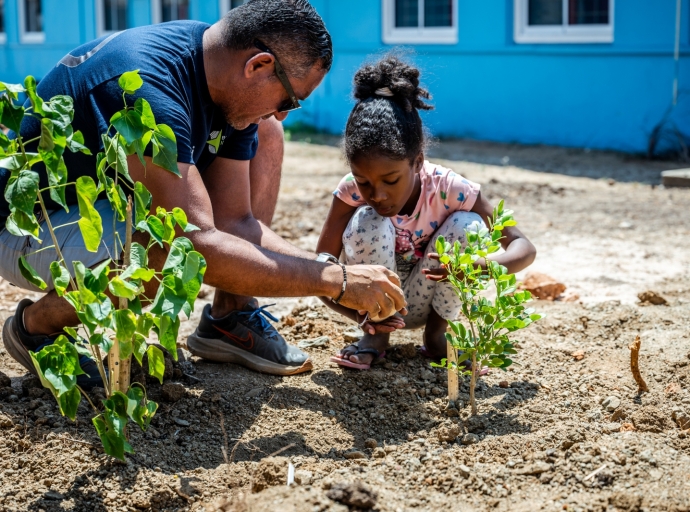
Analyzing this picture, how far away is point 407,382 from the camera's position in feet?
10.3

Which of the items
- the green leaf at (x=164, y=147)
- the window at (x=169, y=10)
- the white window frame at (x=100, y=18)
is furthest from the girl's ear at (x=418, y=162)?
the white window frame at (x=100, y=18)

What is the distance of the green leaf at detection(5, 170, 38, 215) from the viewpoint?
6.47ft

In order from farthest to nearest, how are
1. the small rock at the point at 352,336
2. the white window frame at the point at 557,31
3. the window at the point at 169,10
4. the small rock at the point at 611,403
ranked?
1. the window at the point at 169,10
2. the white window frame at the point at 557,31
3. the small rock at the point at 352,336
4. the small rock at the point at 611,403

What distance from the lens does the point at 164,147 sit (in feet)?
7.07

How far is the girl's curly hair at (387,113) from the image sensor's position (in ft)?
10.1

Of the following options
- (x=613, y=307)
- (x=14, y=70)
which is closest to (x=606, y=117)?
(x=613, y=307)

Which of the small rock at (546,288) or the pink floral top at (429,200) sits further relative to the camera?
the small rock at (546,288)

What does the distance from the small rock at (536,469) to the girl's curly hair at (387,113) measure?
123cm

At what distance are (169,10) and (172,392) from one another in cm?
1322

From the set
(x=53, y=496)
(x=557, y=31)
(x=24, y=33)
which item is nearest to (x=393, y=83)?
(x=53, y=496)

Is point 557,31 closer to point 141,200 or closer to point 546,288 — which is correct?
point 546,288


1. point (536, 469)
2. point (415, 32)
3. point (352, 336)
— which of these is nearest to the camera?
point (536, 469)

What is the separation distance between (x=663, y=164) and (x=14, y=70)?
14.3 meters

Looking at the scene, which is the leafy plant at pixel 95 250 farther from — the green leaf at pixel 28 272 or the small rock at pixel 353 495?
the small rock at pixel 353 495
